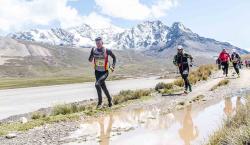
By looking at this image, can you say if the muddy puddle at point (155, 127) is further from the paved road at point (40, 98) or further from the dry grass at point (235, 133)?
the paved road at point (40, 98)

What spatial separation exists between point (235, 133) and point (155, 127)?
4.92m

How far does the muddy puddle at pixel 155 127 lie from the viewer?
34.7 feet

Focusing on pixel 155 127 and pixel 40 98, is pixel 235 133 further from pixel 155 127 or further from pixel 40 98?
pixel 40 98

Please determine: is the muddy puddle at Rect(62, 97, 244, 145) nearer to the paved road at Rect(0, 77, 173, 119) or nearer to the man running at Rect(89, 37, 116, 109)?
the man running at Rect(89, 37, 116, 109)

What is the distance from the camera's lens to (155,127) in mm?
12211

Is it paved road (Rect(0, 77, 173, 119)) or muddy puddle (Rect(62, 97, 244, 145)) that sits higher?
muddy puddle (Rect(62, 97, 244, 145))

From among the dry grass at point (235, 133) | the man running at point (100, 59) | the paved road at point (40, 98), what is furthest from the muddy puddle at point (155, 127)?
the paved road at point (40, 98)

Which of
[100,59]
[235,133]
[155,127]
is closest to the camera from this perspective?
[235,133]

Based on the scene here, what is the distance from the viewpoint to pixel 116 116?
15.3m

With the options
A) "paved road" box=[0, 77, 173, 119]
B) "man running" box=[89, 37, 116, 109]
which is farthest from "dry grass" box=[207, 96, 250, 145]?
"paved road" box=[0, 77, 173, 119]

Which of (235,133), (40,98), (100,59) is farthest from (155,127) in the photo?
(40,98)

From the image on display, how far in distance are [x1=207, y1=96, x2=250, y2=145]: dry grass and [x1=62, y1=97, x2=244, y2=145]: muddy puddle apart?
2.25ft

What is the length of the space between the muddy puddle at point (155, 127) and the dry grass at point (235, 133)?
687 millimetres

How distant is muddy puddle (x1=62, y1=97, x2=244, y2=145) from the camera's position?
10.6 metres
